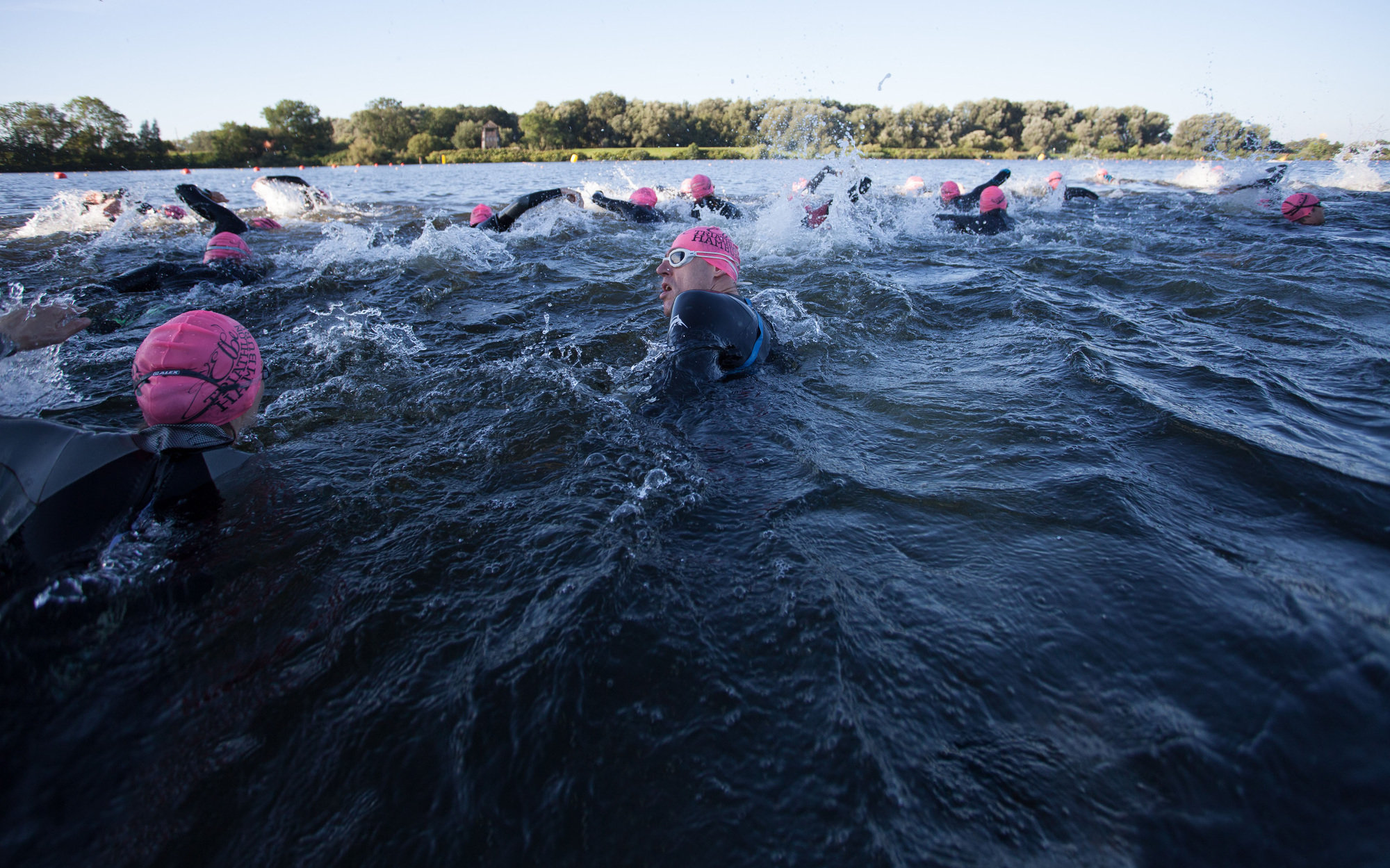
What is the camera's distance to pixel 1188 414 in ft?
12.2

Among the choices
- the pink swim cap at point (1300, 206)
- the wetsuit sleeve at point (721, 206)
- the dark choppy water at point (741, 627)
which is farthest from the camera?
the wetsuit sleeve at point (721, 206)

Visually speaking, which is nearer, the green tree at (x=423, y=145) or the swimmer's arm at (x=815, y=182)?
the swimmer's arm at (x=815, y=182)

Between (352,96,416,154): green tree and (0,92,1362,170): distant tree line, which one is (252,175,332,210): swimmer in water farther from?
(352,96,416,154): green tree

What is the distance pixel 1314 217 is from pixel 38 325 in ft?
62.4

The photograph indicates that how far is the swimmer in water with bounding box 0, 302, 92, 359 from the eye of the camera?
138 inches

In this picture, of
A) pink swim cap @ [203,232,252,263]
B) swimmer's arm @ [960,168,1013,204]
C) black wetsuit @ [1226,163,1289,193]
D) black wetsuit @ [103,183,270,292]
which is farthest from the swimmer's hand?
black wetsuit @ [1226,163,1289,193]

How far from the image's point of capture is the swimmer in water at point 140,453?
2240 millimetres

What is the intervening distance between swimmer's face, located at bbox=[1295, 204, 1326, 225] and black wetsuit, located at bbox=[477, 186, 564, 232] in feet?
50.5

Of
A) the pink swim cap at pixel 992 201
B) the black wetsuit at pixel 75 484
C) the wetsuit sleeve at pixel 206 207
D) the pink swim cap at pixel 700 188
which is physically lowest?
the black wetsuit at pixel 75 484

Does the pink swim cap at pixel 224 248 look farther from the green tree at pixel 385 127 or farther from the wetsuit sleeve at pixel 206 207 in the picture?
the green tree at pixel 385 127

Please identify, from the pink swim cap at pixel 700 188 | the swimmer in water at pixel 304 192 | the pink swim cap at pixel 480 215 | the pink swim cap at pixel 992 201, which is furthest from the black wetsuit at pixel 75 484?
the swimmer in water at pixel 304 192

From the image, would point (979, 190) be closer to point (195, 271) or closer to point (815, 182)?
point (815, 182)

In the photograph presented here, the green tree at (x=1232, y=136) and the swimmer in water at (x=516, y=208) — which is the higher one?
the green tree at (x=1232, y=136)

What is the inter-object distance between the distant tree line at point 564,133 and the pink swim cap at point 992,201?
1251 inches
